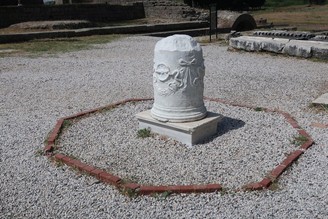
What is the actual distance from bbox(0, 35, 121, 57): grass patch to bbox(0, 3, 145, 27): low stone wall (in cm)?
544

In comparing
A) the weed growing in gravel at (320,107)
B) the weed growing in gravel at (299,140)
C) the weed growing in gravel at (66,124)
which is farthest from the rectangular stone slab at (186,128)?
the weed growing in gravel at (320,107)

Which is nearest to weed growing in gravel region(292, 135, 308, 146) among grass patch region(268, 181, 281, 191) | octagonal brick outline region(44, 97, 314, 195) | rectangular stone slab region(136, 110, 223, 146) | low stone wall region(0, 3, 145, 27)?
octagonal brick outline region(44, 97, 314, 195)

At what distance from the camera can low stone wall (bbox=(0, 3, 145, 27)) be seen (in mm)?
18953

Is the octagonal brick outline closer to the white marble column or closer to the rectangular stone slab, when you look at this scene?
the rectangular stone slab

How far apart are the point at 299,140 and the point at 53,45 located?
415 inches

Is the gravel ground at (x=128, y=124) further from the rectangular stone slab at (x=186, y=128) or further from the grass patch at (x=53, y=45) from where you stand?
the grass patch at (x=53, y=45)

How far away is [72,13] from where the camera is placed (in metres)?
20.9

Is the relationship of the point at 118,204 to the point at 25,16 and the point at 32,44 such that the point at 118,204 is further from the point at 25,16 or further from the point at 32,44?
the point at 25,16

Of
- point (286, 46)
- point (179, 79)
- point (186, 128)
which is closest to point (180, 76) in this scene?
point (179, 79)

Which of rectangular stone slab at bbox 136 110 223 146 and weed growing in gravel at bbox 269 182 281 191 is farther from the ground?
rectangular stone slab at bbox 136 110 223 146

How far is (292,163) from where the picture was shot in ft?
14.1

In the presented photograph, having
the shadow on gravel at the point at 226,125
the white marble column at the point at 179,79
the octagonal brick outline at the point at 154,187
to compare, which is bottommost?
the octagonal brick outline at the point at 154,187

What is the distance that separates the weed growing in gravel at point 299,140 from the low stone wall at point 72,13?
1706cm

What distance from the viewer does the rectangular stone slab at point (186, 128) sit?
4.72 metres
